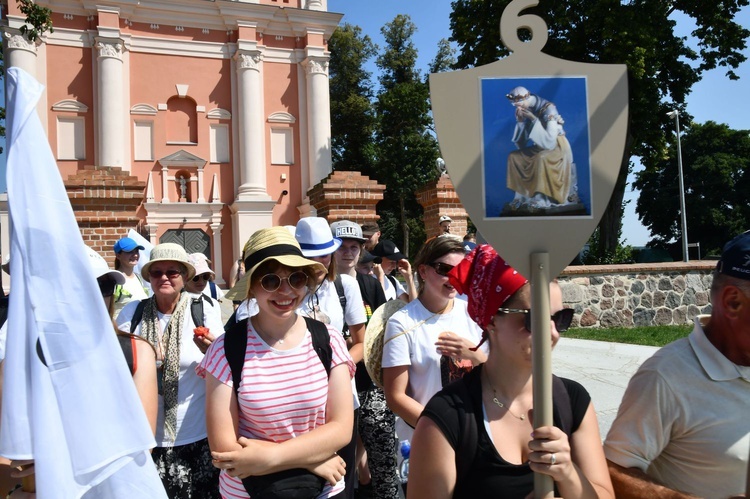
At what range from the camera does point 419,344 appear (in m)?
3.29

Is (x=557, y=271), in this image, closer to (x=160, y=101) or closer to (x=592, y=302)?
(x=592, y=302)

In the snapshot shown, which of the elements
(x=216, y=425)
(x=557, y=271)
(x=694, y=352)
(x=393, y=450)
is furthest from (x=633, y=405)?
(x=393, y=450)

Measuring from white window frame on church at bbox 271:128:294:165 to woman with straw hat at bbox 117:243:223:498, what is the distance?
974 inches

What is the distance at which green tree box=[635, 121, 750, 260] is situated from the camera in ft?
158

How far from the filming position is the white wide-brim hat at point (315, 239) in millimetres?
4219

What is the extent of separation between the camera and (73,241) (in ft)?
5.62

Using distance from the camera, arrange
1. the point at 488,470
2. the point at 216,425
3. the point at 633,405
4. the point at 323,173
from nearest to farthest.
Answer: the point at 488,470 < the point at 633,405 < the point at 216,425 < the point at 323,173

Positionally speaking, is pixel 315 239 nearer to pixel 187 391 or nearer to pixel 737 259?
pixel 187 391

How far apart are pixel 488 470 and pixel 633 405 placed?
1.85 ft

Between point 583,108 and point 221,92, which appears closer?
point 583,108

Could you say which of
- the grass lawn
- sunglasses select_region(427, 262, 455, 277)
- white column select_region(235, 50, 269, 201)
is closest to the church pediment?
white column select_region(235, 50, 269, 201)

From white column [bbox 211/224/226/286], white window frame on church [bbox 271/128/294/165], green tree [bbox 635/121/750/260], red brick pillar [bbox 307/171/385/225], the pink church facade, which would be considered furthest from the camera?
green tree [bbox 635/121/750/260]

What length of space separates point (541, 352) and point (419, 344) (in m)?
1.76

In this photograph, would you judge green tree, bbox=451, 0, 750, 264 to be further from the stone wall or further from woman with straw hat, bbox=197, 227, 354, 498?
woman with straw hat, bbox=197, 227, 354, 498
